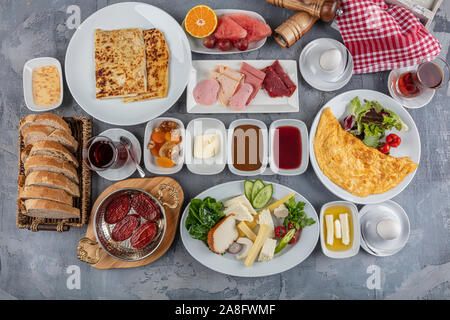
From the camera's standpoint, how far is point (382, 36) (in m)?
2.23

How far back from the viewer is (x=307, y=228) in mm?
2174

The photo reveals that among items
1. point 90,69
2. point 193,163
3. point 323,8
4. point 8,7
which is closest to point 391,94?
point 323,8

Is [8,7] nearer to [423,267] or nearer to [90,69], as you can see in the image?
[90,69]

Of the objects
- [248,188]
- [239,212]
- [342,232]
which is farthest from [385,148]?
[239,212]

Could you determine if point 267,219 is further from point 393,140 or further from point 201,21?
point 201,21

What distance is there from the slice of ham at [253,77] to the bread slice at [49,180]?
1.35 metres

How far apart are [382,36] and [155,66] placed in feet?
5.35

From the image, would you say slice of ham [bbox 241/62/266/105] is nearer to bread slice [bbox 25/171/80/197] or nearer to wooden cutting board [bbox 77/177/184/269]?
wooden cutting board [bbox 77/177/184/269]

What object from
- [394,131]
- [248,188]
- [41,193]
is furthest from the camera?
[394,131]

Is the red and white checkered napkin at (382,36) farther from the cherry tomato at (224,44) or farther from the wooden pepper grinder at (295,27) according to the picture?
the cherry tomato at (224,44)

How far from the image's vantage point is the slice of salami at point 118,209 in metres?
2.02

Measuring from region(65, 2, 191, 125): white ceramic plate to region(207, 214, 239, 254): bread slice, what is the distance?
0.88m

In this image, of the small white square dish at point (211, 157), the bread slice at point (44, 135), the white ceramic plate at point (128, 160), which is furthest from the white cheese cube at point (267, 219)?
the bread slice at point (44, 135)
